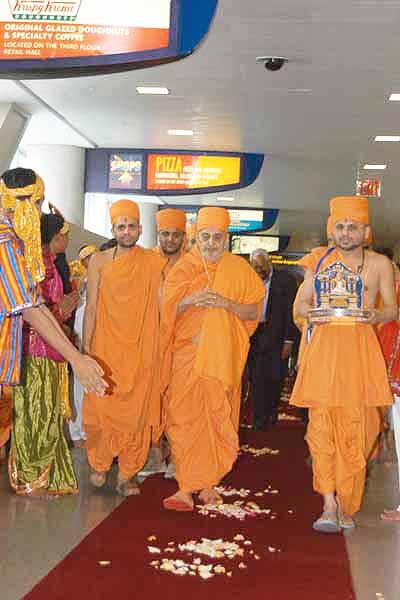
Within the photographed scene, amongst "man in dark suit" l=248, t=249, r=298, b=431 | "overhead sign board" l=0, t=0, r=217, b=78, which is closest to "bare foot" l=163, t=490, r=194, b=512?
"overhead sign board" l=0, t=0, r=217, b=78

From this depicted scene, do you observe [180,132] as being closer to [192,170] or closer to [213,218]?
[192,170]

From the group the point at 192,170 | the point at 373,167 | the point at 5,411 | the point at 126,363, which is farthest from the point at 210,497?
the point at 373,167

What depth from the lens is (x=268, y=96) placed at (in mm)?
11445

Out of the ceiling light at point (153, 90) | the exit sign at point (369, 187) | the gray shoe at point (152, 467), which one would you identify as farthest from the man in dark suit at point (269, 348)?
the exit sign at point (369, 187)

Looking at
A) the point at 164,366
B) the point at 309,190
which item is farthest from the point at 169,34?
the point at 309,190

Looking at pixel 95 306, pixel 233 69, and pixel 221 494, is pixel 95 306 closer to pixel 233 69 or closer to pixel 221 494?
pixel 221 494

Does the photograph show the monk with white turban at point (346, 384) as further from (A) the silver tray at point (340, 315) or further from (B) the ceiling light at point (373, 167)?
(B) the ceiling light at point (373, 167)

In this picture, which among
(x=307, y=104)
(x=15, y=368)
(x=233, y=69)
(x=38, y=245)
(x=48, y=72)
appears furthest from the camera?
(x=307, y=104)

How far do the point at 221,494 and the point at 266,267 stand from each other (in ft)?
14.5

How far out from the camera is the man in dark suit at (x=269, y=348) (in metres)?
10.4

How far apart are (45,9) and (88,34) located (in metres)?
0.35

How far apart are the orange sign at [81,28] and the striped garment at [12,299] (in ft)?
10.8

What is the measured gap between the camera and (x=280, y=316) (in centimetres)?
1055

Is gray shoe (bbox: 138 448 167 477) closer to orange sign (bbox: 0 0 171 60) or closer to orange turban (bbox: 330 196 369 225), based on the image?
orange turban (bbox: 330 196 369 225)
